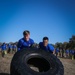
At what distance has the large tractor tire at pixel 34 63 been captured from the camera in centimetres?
793

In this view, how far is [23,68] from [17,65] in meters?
0.24

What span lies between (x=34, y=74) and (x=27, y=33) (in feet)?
6.84

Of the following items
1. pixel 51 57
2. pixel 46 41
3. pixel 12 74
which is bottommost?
pixel 12 74

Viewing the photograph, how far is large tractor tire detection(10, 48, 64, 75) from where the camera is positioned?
793 centimetres

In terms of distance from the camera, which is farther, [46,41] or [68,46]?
[68,46]

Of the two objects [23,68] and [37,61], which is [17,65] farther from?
[37,61]

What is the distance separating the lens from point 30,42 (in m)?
9.90

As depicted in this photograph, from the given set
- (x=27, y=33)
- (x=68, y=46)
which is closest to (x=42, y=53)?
(x=27, y=33)

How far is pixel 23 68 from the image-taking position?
26.1 ft

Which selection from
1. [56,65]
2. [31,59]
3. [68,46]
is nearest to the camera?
[56,65]

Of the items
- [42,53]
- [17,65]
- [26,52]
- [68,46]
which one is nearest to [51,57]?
[42,53]

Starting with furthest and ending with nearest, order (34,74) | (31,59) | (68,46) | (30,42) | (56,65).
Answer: (68,46)
(30,42)
(31,59)
(56,65)
(34,74)

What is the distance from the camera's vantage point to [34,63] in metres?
9.33

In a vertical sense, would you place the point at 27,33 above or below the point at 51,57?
above
